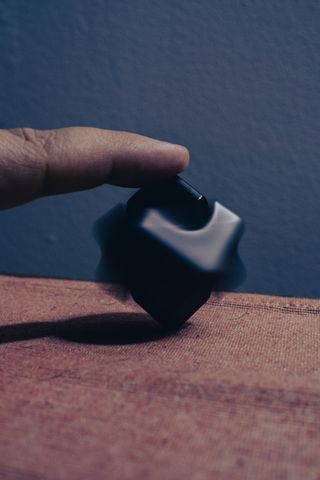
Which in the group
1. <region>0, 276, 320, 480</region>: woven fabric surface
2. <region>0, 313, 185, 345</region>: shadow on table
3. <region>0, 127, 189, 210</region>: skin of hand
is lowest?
<region>0, 313, 185, 345</region>: shadow on table

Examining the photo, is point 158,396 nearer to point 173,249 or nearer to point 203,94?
point 173,249

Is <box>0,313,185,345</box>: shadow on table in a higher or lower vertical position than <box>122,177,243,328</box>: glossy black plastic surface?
lower

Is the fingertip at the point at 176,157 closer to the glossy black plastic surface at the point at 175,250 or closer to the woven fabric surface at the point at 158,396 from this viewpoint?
the glossy black plastic surface at the point at 175,250

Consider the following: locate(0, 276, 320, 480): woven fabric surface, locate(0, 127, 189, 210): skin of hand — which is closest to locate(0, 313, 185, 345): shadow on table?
locate(0, 276, 320, 480): woven fabric surface

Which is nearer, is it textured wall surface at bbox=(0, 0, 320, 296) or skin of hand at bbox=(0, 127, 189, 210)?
skin of hand at bbox=(0, 127, 189, 210)

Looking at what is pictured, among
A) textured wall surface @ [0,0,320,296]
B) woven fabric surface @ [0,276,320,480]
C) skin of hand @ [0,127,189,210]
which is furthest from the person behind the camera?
textured wall surface @ [0,0,320,296]

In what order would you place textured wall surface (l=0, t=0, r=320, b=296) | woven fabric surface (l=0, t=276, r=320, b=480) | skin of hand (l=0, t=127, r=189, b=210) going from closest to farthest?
woven fabric surface (l=0, t=276, r=320, b=480)
skin of hand (l=0, t=127, r=189, b=210)
textured wall surface (l=0, t=0, r=320, b=296)

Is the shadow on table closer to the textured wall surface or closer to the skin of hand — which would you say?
the skin of hand

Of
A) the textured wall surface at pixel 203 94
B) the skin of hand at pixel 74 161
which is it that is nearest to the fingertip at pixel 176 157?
the skin of hand at pixel 74 161

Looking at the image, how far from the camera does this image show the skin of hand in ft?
1.74

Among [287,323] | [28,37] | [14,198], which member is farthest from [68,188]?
[28,37]

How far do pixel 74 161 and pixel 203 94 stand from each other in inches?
17.6

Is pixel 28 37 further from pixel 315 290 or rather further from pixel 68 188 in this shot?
pixel 315 290

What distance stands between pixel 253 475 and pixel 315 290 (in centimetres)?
71
